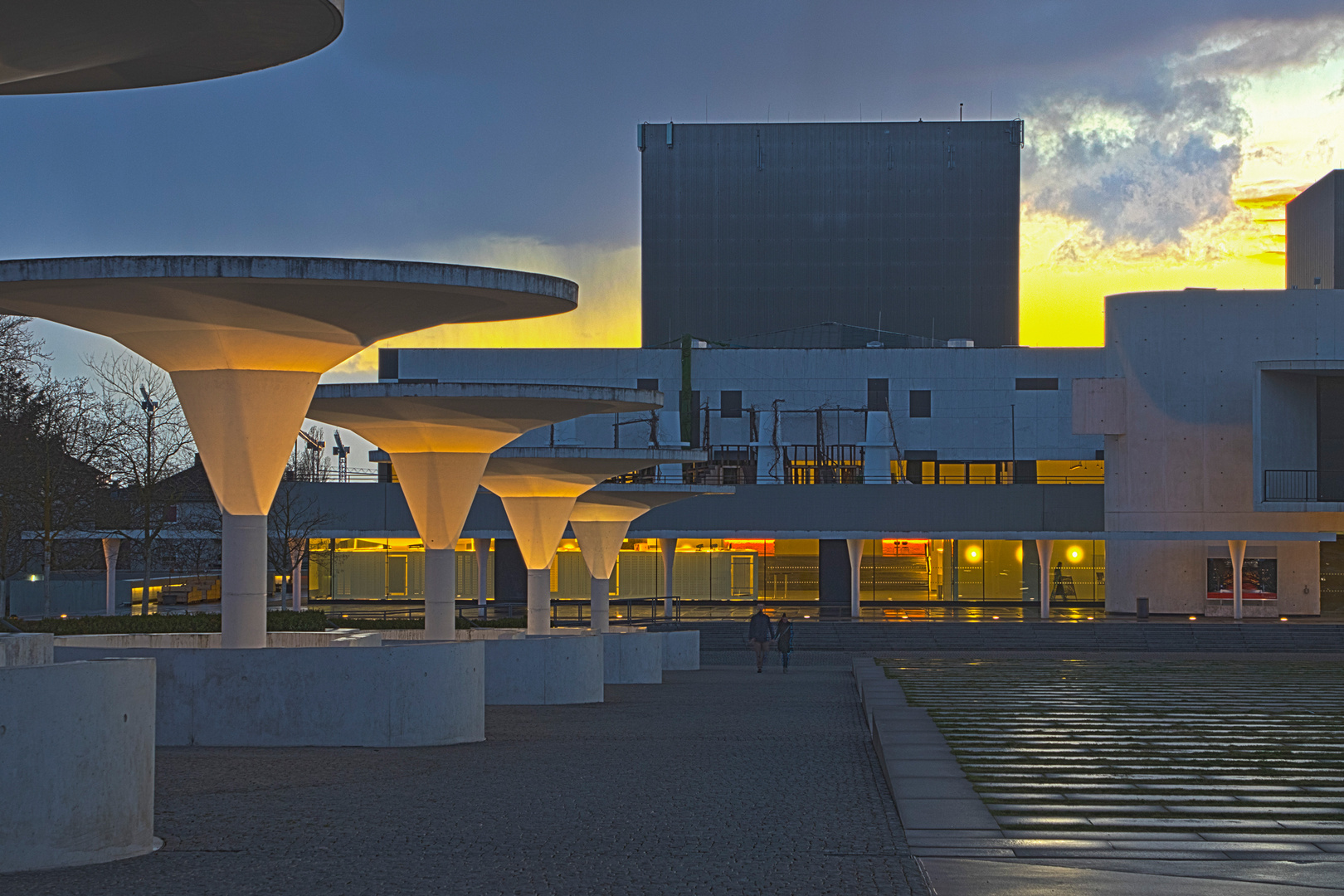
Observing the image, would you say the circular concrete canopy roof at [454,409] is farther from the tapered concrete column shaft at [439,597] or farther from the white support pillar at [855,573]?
the white support pillar at [855,573]

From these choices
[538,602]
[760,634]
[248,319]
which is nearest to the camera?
[248,319]

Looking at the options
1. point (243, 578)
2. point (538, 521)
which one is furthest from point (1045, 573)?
point (243, 578)

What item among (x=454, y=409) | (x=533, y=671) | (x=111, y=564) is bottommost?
(x=533, y=671)

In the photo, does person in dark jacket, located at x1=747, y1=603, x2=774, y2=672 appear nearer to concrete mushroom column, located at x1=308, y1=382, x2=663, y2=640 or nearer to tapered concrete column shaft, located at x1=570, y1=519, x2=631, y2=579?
tapered concrete column shaft, located at x1=570, y1=519, x2=631, y2=579

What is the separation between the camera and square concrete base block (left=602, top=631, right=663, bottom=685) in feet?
89.1

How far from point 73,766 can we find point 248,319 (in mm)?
6676

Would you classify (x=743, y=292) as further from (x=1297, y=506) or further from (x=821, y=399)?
(x=1297, y=506)

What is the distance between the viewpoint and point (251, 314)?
1439 cm

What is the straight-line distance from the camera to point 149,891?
26.2 ft

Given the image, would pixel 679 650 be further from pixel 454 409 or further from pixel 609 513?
pixel 454 409

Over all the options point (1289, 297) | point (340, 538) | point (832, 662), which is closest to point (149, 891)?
point (832, 662)

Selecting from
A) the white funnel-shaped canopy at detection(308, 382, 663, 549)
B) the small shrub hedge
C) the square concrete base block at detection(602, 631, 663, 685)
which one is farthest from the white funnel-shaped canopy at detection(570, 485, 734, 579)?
the white funnel-shaped canopy at detection(308, 382, 663, 549)

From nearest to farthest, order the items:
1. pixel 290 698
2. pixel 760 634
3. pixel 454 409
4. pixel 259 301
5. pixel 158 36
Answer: pixel 158 36
pixel 259 301
pixel 290 698
pixel 454 409
pixel 760 634

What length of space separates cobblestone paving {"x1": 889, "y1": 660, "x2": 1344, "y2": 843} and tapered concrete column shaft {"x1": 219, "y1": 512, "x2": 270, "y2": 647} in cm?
732
